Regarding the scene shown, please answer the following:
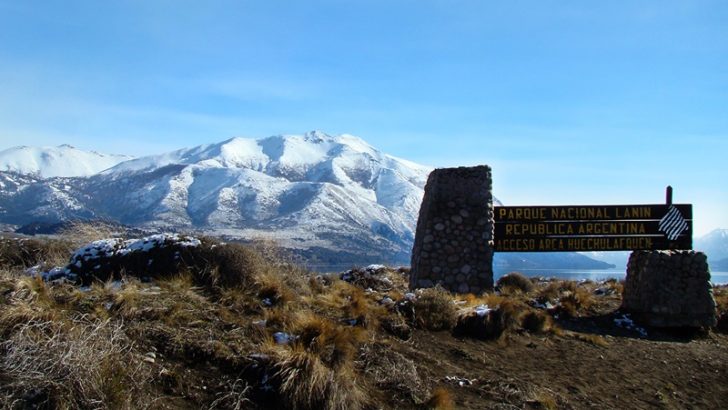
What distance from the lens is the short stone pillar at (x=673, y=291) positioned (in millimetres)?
15133

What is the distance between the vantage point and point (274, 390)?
6660 millimetres

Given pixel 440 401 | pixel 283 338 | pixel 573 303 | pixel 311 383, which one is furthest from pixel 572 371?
pixel 573 303

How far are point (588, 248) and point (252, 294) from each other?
36.8 ft

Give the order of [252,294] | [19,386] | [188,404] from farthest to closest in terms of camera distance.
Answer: [252,294], [188,404], [19,386]

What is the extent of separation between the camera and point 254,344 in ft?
24.9

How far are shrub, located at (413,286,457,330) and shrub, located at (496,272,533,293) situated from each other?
7511 mm

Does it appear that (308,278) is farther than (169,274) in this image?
Yes

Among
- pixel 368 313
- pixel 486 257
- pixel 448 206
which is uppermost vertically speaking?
pixel 448 206

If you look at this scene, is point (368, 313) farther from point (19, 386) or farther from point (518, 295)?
point (518, 295)

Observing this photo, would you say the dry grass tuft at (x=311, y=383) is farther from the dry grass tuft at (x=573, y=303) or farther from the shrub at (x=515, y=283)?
the shrub at (x=515, y=283)

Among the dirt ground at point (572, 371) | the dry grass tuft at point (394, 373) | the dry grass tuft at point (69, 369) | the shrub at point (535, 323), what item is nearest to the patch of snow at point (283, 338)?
the dry grass tuft at point (394, 373)

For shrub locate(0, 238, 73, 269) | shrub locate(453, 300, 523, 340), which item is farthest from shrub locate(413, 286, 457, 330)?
shrub locate(0, 238, 73, 269)

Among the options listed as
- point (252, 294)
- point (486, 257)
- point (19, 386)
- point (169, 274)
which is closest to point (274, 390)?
point (19, 386)

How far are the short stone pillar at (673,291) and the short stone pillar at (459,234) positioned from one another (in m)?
3.88
